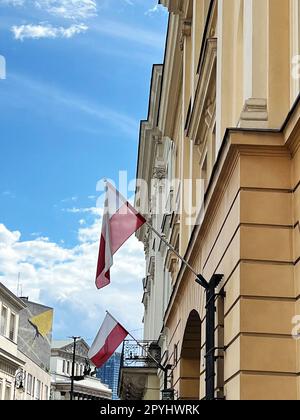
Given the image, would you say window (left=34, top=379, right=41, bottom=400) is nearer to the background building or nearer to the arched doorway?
the background building

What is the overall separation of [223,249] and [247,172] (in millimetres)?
1656

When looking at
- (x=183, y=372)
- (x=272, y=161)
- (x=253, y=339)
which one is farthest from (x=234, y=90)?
(x=183, y=372)

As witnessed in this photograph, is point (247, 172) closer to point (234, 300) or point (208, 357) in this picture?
point (234, 300)

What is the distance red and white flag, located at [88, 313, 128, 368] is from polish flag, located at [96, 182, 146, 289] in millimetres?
7921

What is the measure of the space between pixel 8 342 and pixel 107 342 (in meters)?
34.2

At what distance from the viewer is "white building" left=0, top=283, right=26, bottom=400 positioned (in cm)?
5247

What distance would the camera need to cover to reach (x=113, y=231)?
12820 mm

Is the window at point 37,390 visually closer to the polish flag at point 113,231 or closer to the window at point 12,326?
the window at point 12,326

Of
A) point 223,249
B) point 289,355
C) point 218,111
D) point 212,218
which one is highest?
point 218,111

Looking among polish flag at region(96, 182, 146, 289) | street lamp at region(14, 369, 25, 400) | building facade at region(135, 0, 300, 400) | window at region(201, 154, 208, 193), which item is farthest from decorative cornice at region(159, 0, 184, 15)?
street lamp at region(14, 369, 25, 400)

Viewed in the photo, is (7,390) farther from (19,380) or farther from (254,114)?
(254,114)

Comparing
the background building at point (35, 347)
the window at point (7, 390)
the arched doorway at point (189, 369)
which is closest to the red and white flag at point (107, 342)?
the arched doorway at point (189, 369)

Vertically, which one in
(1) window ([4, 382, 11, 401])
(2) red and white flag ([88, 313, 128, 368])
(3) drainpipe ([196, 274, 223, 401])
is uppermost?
(1) window ([4, 382, 11, 401])

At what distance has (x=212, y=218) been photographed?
1277 centimetres
